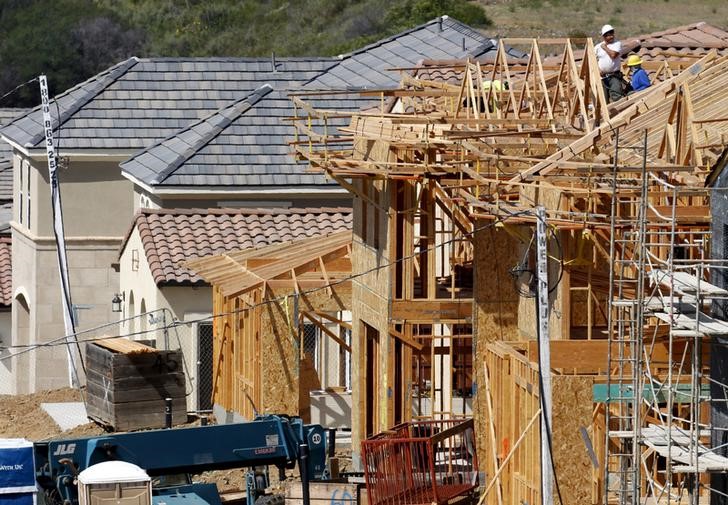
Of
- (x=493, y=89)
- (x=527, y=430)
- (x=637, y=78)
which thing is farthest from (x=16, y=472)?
(x=637, y=78)

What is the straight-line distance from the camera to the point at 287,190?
40.8 metres

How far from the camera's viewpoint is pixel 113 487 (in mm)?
20469

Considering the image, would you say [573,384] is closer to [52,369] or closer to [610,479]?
[610,479]

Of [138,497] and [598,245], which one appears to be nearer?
[138,497]

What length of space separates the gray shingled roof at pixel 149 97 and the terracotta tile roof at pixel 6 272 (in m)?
5.44

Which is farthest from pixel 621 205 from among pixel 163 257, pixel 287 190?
pixel 287 190

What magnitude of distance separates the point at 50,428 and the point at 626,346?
15281 mm

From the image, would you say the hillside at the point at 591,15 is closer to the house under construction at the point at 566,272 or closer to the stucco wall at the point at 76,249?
the stucco wall at the point at 76,249

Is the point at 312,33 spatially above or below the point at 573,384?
above

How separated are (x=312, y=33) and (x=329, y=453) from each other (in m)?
74.6

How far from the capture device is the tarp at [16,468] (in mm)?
21609

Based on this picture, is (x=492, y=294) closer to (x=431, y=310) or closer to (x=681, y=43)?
(x=431, y=310)

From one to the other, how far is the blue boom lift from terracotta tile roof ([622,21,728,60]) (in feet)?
44.4

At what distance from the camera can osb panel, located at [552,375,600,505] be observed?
2095 cm
